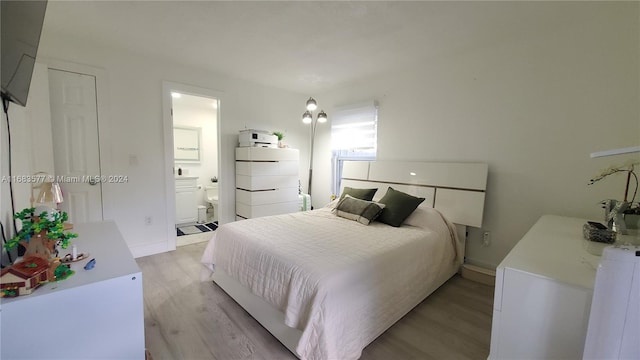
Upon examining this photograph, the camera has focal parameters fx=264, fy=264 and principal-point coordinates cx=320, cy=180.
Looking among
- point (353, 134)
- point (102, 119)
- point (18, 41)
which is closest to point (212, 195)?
point (102, 119)

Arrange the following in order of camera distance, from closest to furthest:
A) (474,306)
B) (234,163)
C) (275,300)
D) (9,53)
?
(9,53) → (275,300) → (474,306) → (234,163)

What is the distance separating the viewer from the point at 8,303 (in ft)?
2.67

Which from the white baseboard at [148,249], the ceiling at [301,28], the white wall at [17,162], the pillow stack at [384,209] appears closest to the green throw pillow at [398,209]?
the pillow stack at [384,209]

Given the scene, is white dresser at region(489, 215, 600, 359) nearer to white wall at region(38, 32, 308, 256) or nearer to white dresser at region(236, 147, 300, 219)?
white dresser at region(236, 147, 300, 219)

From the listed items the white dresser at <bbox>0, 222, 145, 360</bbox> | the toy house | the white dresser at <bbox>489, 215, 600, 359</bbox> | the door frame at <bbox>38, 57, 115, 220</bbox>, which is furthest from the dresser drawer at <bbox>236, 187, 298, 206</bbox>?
the white dresser at <bbox>489, 215, 600, 359</bbox>

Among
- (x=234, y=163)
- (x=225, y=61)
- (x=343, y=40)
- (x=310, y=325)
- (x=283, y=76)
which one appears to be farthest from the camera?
(x=234, y=163)

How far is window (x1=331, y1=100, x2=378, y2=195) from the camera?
12.3 ft

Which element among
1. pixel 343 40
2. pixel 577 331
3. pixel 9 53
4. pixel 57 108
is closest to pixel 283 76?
pixel 343 40

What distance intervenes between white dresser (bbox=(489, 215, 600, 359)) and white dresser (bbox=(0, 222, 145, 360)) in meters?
1.54

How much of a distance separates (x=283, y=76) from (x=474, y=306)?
Answer: 3.47 m

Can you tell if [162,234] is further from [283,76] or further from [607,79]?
[607,79]

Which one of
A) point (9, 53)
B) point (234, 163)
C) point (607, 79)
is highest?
point (607, 79)

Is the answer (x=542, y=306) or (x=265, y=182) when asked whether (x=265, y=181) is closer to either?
(x=265, y=182)

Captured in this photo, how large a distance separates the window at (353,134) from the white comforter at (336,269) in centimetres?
146
